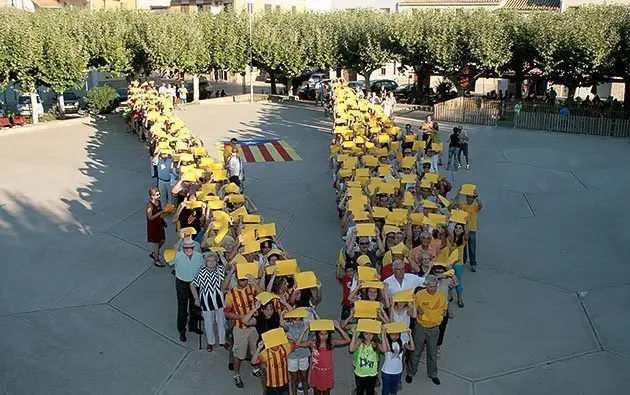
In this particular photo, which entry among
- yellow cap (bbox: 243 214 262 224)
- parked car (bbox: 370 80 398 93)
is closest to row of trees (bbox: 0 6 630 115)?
parked car (bbox: 370 80 398 93)

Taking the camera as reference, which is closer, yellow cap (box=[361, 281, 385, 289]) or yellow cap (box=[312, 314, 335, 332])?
yellow cap (box=[312, 314, 335, 332])

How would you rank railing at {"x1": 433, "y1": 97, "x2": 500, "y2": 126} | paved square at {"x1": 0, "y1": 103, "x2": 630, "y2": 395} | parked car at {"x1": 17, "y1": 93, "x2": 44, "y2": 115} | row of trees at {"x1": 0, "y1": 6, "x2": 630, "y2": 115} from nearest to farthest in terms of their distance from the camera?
paved square at {"x1": 0, "y1": 103, "x2": 630, "y2": 395}
row of trees at {"x1": 0, "y1": 6, "x2": 630, "y2": 115}
railing at {"x1": 433, "y1": 97, "x2": 500, "y2": 126}
parked car at {"x1": 17, "y1": 93, "x2": 44, "y2": 115}

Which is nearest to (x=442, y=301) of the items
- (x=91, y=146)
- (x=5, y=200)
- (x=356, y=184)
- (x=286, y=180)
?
(x=356, y=184)

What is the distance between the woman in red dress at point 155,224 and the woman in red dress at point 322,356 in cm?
485

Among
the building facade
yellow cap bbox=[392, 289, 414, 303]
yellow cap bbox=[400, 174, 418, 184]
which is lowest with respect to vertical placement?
yellow cap bbox=[392, 289, 414, 303]

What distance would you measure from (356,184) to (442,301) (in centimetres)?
396

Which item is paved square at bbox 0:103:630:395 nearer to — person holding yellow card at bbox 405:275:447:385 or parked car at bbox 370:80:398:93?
person holding yellow card at bbox 405:275:447:385

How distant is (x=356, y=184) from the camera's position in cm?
1080

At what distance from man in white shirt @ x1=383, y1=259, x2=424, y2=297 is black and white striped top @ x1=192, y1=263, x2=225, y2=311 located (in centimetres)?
195

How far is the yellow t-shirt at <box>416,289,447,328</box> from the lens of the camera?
23.4ft

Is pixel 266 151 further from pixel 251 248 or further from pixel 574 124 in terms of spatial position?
pixel 251 248

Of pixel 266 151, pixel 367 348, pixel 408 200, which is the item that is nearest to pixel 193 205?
pixel 408 200

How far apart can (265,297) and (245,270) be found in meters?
0.56

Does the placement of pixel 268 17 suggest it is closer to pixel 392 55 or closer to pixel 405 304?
pixel 392 55
